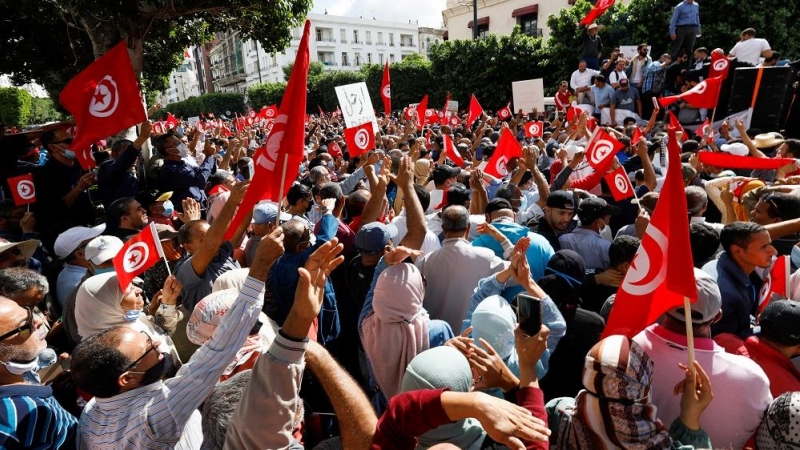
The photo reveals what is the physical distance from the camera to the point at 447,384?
5.90 feet

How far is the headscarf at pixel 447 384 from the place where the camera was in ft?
5.94

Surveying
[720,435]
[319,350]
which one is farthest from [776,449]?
[319,350]

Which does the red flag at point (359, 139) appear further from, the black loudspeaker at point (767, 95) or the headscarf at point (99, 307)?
the black loudspeaker at point (767, 95)

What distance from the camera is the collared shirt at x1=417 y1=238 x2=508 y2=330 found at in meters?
3.32

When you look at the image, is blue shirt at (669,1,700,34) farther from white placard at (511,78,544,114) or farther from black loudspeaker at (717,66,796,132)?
white placard at (511,78,544,114)

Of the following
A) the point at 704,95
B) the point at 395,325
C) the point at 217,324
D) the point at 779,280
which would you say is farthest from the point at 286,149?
the point at 704,95

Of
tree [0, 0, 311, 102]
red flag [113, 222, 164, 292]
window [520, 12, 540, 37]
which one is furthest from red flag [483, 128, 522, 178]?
window [520, 12, 540, 37]

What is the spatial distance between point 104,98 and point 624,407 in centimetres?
502

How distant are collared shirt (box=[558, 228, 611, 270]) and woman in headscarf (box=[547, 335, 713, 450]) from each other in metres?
1.98

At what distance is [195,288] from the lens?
3.14 m

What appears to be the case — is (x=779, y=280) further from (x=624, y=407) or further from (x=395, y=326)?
(x=395, y=326)

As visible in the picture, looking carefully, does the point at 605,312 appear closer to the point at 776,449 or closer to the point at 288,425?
the point at 776,449

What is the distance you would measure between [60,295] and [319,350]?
285 cm

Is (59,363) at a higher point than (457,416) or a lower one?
lower
